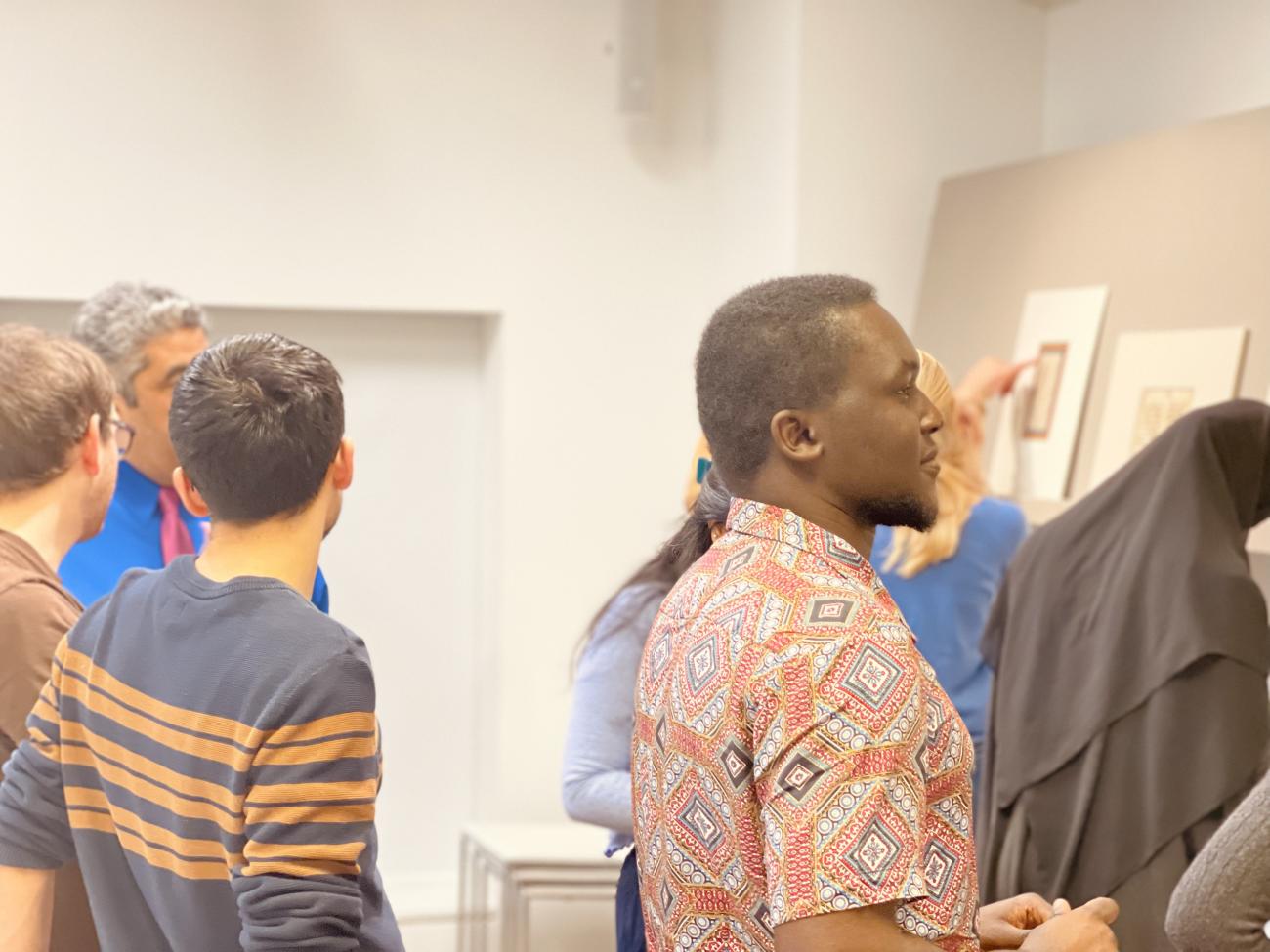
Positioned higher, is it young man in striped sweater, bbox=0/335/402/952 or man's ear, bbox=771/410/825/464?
man's ear, bbox=771/410/825/464

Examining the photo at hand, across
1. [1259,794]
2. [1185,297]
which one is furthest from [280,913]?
[1185,297]

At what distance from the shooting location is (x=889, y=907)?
1123 millimetres

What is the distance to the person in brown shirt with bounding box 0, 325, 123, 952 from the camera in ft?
5.52

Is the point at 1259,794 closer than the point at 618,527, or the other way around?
the point at 1259,794

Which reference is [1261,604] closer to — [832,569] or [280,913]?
[832,569]

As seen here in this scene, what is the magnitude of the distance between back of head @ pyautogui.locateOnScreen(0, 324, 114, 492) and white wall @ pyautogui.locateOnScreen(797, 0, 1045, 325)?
90.9 inches

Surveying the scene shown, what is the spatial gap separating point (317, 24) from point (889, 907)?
342cm

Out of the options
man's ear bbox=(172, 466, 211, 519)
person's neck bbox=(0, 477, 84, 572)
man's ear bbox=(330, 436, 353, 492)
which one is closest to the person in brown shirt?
person's neck bbox=(0, 477, 84, 572)

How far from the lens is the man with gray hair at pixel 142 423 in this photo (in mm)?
2643

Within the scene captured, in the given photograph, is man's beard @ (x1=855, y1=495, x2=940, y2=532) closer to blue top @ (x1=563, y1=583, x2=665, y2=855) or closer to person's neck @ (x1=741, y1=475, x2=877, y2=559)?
person's neck @ (x1=741, y1=475, x2=877, y2=559)

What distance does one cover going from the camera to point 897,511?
129 cm

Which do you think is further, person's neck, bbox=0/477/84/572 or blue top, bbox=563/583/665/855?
blue top, bbox=563/583/665/855

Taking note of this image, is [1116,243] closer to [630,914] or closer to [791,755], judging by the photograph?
[630,914]

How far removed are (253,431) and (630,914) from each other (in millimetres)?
750
